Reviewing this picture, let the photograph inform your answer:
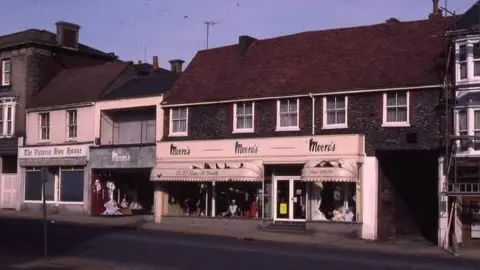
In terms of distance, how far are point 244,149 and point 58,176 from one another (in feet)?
43.8

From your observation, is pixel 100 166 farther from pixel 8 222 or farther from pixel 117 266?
pixel 117 266

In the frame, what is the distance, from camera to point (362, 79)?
1216 inches

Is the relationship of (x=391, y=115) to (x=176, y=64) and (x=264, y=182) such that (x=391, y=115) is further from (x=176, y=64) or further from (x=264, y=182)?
(x=176, y=64)

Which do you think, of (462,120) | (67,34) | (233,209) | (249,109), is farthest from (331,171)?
(67,34)

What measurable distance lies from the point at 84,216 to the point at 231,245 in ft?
52.1

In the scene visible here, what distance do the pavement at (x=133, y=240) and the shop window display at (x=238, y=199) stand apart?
5.48ft

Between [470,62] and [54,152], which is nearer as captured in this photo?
[470,62]

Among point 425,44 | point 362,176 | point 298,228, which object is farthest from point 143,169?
point 425,44

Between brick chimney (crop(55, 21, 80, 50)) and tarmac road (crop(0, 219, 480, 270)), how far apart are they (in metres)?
19.3

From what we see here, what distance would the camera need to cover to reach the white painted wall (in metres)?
29.7

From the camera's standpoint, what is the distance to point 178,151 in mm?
35812

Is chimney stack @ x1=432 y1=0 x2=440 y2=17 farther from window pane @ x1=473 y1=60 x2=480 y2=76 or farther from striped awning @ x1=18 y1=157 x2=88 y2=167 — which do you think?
striped awning @ x1=18 y1=157 x2=88 y2=167

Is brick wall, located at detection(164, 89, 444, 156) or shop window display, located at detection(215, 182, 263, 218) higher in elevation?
brick wall, located at detection(164, 89, 444, 156)

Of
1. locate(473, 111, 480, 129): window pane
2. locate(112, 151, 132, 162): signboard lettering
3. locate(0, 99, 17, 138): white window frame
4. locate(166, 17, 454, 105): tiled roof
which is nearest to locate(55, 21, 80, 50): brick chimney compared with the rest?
locate(0, 99, 17, 138): white window frame
